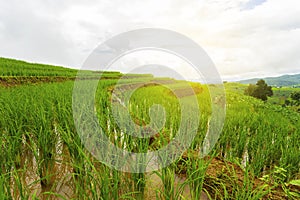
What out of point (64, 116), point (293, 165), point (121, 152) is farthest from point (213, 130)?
point (64, 116)

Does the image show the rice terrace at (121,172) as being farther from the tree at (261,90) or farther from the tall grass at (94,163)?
the tree at (261,90)

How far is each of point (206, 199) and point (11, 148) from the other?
5.61ft

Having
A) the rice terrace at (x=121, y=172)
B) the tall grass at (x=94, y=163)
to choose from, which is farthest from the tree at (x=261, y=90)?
the rice terrace at (x=121, y=172)

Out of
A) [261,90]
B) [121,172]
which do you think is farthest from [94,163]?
[261,90]

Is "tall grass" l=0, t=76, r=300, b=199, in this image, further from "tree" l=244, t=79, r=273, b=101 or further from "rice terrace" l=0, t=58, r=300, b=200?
"tree" l=244, t=79, r=273, b=101

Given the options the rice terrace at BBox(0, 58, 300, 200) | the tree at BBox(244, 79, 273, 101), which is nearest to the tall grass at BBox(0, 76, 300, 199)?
the rice terrace at BBox(0, 58, 300, 200)

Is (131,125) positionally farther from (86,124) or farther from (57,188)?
(57,188)

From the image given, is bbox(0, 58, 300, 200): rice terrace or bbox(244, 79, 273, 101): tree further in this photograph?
bbox(244, 79, 273, 101): tree

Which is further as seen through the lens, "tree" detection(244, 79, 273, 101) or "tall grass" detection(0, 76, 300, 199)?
"tree" detection(244, 79, 273, 101)

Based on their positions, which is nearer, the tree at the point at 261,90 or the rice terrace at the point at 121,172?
the rice terrace at the point at 121,172

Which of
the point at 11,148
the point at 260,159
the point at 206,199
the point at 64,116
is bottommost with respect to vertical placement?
the point at 206,199

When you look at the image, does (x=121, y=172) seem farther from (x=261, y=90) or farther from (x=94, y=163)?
(x=261, y=90)

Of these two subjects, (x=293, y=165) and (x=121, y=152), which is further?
(x=293, y=165)

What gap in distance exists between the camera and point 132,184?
1357 millimetres
